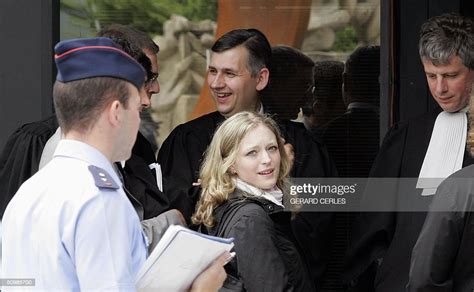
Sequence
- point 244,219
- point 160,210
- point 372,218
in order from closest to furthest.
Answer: point 244,219 → point 160,210 → point 372,218

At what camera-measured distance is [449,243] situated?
350 centimetres

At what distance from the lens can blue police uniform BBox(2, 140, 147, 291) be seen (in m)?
2.41

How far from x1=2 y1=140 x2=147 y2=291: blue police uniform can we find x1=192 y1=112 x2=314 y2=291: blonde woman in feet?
3.24

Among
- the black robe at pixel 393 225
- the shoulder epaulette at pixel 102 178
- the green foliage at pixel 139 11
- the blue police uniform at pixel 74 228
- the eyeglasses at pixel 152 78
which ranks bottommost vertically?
the black robe at pixel 393 225

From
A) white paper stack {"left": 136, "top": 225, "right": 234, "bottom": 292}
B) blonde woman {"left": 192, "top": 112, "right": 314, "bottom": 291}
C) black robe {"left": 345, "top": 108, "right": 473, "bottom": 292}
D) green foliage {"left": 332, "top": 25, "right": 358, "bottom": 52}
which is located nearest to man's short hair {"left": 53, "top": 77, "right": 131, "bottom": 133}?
white paper stack {"left": 136, "top": 225, "right": 234, "bottom": 292}

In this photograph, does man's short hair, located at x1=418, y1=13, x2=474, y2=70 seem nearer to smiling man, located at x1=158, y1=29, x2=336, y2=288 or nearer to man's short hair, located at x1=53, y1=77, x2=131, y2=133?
smiling man, located at x1=158, y1=29, x2=336, y2=288

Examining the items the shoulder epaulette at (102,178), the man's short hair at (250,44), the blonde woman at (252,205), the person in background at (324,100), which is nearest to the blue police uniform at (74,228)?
the shoulder epaulette at (102,178)

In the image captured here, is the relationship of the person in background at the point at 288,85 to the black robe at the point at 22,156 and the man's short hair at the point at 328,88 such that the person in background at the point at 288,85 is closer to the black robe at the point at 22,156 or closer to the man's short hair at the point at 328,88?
the man's short hair at the point at 328,88

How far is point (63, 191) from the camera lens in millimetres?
2447

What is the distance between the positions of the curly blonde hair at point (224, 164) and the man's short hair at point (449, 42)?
688mm

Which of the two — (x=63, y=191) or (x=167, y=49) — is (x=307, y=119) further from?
(x=63, y=191)

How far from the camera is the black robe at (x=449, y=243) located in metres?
3.49

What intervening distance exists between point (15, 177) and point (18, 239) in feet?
5.04

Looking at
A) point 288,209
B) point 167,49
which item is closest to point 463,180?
point 288,209
